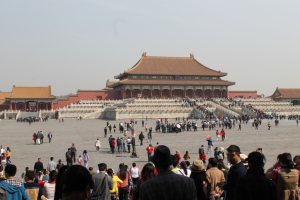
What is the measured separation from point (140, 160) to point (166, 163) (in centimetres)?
1373

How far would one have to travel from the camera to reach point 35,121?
5206 cm

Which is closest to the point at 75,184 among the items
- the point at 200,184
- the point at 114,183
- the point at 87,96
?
the point at 200,184

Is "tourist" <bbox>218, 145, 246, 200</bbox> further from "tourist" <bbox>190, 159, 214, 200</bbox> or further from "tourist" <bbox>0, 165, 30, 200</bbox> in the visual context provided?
"tourist" <bbox>0, 165, 30, 200</bbox>

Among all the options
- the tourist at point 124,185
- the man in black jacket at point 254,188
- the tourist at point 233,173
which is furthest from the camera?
the tourist at point 124,185

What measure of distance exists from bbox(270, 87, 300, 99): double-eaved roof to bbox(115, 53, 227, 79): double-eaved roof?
12.6 m

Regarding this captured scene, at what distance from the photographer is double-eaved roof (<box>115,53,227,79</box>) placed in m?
75.1

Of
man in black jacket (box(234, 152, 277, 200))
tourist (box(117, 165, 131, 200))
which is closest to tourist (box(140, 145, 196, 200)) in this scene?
man in black jacket (box(234, 152, 277, 200))

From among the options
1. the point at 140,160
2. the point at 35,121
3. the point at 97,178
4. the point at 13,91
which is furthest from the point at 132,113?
the point at 97,178

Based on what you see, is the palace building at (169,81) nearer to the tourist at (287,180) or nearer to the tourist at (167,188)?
the tourist at (287,180)

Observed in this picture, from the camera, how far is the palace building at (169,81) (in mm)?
71688

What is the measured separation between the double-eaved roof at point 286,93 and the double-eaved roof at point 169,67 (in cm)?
1259

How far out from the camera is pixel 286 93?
7788cm

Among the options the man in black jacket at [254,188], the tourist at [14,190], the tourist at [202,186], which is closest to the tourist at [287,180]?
the tourist at [202,186]

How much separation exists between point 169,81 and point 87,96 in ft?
57.0
